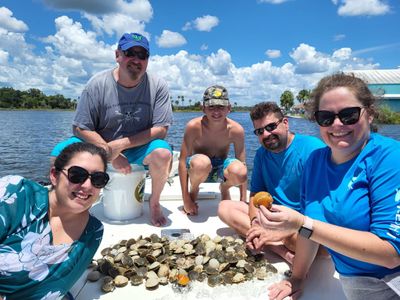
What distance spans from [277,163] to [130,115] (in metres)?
1.60

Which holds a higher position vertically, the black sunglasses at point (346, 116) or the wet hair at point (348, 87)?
the wet hair at point (348, 87)

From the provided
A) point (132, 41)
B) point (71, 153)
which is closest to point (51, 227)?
point (71, 153)

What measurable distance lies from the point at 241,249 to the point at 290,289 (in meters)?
0.65

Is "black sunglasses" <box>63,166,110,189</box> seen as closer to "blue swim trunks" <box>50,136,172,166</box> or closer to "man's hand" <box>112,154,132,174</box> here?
"man's hand" <box>112,154,132,174</box>

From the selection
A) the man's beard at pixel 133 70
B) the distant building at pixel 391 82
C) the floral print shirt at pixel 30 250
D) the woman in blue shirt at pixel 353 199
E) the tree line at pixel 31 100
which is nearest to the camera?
the woman in blue shirt at pixel 353 199

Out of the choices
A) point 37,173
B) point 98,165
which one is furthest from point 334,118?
point 37,173

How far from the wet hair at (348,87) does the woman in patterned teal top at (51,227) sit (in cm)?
127

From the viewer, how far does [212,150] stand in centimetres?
386

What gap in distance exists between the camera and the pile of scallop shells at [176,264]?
7.37 feet

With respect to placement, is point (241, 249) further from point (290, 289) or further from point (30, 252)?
point (30, 252)

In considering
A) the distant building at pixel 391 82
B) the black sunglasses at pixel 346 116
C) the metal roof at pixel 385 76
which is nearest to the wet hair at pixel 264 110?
the black sunglasses at pixel 346 116

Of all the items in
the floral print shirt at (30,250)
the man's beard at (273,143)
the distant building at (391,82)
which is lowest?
the floral print shirt at (30,250)

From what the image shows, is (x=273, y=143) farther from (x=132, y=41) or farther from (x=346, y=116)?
(x=132, y=41)

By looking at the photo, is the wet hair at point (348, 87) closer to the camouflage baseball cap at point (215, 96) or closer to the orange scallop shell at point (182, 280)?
the orange scallop shell at point (182, 280)
